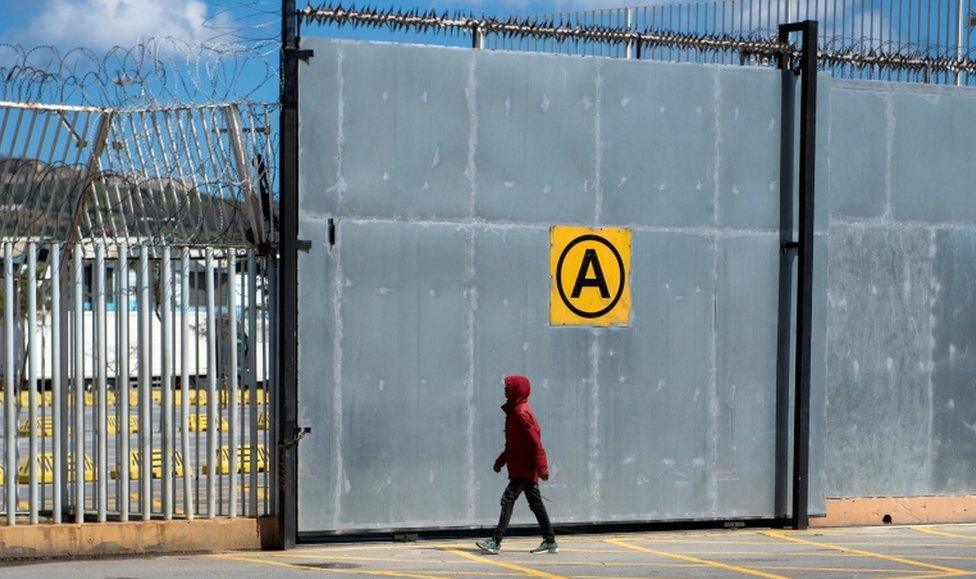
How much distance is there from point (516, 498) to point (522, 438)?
485 millimetres

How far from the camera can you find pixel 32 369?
11945 millimetres

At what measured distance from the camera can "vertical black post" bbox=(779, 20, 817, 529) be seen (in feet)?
46.6

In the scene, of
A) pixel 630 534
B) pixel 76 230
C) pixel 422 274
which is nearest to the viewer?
pixel 76 230

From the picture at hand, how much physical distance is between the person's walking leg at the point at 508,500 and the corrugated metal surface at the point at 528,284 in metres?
0.89

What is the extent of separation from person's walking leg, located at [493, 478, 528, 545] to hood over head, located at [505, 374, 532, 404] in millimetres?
623

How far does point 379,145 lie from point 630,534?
4.05 m

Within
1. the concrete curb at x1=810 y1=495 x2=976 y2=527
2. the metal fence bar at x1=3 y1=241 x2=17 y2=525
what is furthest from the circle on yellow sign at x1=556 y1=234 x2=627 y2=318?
the metal fence bar at x1=3 y1=241 x2=17 y2=525

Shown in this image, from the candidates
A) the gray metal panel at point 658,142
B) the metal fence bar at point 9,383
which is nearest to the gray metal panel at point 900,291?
the gray metal panel at point 658,142

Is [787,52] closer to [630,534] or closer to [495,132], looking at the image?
[495,132]

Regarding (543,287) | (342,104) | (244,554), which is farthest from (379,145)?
(244,554)

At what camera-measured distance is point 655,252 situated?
45.5 ft

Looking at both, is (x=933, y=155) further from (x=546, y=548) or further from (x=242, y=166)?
(x=242, y=166)

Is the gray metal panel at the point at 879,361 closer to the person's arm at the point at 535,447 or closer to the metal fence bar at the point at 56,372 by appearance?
the person's arm at the point at 535,447

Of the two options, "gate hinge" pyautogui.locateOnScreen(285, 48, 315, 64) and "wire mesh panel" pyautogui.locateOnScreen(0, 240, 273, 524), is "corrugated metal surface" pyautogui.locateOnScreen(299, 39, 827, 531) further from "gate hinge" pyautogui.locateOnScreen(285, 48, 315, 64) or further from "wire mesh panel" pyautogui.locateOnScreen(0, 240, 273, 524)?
"wire mesh panel" pyautogui.locateOnScreen(0, 240, 273, 524)
